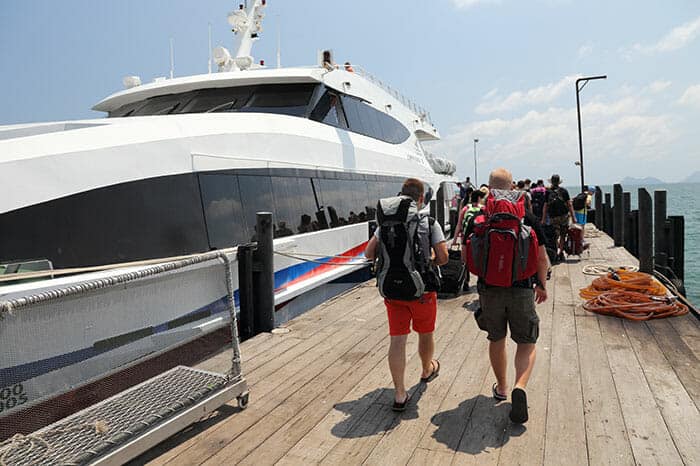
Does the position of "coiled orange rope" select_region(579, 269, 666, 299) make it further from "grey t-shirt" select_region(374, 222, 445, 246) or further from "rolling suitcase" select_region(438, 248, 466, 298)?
"grey t-shirt" select_region(374, 222, 445, 246)

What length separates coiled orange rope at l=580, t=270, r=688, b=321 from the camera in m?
5.34

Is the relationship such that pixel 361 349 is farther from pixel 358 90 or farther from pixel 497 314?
pixel 358 90

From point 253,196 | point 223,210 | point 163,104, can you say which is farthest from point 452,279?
point 163,104

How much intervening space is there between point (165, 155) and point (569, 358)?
4066mm

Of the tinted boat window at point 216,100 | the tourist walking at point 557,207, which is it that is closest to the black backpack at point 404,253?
the tinted boat window at point 216,100

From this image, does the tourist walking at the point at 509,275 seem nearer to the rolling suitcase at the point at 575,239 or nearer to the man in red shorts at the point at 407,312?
the man in red shorts at the point at 407,312

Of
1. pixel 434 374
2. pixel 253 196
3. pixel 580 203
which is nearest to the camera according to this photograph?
pixel 434 374

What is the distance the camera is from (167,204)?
476 cm

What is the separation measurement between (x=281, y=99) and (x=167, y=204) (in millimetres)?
3570

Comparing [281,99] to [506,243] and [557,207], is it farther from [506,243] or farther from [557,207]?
[506,243]

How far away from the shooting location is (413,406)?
3465 millimetres

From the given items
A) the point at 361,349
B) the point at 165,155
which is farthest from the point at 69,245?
the point at 361,349

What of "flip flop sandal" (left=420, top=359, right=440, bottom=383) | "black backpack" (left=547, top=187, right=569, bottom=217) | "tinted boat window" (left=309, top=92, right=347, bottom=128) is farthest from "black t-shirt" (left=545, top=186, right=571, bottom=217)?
"flip flop sandal" (left=420, top=359, right=440, bottom=383)

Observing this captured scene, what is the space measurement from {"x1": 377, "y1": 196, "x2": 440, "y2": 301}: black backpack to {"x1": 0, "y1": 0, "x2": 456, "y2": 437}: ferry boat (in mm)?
1217
